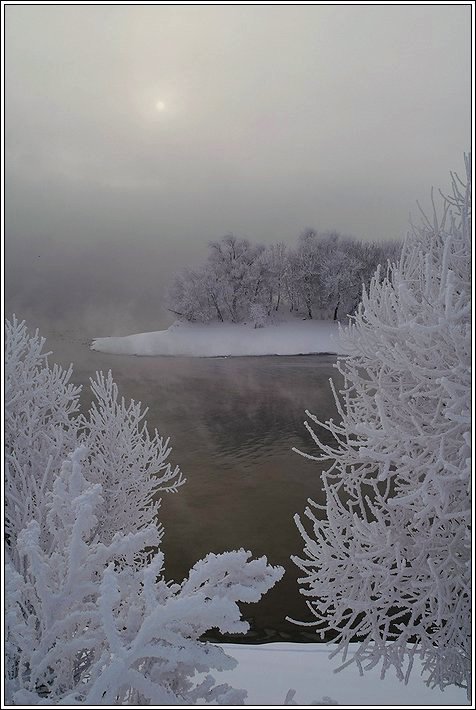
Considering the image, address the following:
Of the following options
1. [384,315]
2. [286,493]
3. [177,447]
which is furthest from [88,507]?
[177,447]

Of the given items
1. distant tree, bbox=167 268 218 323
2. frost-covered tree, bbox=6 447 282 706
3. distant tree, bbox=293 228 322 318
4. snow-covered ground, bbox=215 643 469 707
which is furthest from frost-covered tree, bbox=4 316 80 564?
distant tree, bbox=293 228 322 318

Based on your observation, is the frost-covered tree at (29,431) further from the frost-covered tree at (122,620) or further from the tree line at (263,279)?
the tree line at (263,279)

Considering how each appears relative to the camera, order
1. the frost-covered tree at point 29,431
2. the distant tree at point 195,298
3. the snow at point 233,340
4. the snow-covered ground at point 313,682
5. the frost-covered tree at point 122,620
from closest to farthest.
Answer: the frost-covered tree at point 122,620
the frost-covered tree at point 29,431
the snow-covered ground at point 313,682
the snow at point 233,340
the distant tree at point 195,298

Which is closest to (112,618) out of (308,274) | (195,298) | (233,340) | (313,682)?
(313,682)

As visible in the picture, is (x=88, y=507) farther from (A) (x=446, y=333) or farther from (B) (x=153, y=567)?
(A) (x=446, y=333)

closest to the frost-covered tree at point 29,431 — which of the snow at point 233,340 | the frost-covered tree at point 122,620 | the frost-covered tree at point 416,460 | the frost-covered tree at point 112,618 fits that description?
the frost-covered tree at point 112,618

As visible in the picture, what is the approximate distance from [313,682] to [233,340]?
169 ft

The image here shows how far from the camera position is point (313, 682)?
8.70m

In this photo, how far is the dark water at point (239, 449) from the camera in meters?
15.6

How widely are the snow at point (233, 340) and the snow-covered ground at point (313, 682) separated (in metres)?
48.0

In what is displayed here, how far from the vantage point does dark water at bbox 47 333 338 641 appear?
1562 cm

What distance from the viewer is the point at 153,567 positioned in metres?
2.97

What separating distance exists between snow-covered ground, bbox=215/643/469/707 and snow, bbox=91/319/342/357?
4802 cm

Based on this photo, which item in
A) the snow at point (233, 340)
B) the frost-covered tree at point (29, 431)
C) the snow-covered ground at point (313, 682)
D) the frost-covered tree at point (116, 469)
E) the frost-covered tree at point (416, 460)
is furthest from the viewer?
the snow at point (233, 340)
